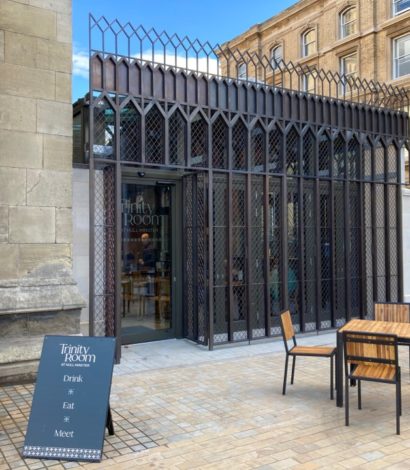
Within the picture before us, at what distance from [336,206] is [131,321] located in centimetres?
489

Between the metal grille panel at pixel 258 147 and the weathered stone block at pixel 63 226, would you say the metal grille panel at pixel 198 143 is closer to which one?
the metal grille panel at pixel 258 147

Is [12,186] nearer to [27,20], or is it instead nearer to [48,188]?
[48,188]

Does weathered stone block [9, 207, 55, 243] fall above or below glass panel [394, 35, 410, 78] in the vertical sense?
below

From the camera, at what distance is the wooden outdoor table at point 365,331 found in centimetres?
558

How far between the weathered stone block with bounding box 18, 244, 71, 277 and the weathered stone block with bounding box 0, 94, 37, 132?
5.17ft

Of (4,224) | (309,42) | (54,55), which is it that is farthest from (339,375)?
(309,42)

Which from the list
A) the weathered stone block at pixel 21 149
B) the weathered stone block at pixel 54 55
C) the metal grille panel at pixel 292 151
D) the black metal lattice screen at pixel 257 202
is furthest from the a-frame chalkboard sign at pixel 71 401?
the metal grille panel at pixel 292 151

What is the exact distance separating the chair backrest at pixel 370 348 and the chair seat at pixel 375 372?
116 mm

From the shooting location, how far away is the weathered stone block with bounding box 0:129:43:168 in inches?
254

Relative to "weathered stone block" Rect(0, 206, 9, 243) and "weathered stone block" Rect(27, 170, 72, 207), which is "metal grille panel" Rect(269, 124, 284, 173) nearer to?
"weathered stone block" Rect(27, 170, 72, 207)

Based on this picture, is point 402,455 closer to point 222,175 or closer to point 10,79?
point 222,175

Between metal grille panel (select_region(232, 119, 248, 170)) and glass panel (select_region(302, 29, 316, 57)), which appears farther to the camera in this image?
glass panel (select_region(302, 29, 316, 57))

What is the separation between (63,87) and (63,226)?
1925 mm

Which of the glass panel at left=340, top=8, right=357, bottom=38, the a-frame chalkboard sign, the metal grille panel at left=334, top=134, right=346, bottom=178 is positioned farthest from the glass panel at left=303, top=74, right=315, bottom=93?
the a-frame chalkboard sign
